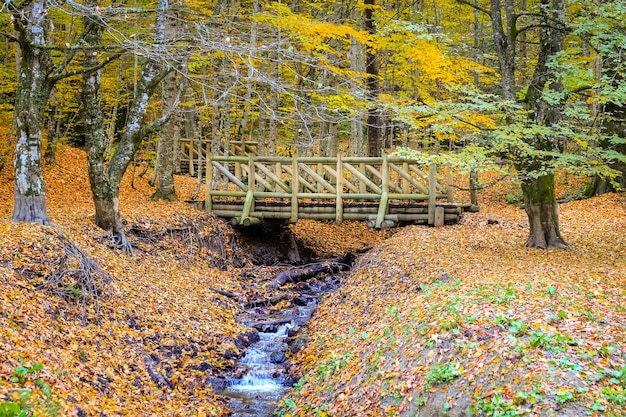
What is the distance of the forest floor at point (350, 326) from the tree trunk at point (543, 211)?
38 centimetres

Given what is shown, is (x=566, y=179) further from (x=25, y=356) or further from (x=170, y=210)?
(x=25, y=356)

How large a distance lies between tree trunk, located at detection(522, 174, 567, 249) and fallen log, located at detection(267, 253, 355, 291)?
4936 mm

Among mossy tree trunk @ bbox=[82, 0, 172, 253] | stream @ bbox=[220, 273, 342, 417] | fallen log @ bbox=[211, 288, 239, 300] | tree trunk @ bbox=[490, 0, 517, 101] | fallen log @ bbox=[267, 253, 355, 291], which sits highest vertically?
tree trunk @ bbox=[490, 0, 517, 101]

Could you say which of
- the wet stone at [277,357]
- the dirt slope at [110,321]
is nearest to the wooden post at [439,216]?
the dirt slope at [110,321]

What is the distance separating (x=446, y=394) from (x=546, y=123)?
23.1 ft

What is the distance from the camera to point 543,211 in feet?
34.9

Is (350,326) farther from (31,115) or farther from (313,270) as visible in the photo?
(31,115)

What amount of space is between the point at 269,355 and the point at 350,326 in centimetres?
144

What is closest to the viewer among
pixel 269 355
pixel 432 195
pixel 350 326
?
pixel 350 326

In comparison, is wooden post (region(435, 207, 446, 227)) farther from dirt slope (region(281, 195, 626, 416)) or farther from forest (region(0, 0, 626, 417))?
dirt slope (region(281, 195, 626, 416))

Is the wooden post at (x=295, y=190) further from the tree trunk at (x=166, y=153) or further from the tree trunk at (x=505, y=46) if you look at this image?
the tree trunk at (x=505, y=46)

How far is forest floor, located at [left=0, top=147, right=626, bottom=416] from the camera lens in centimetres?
499

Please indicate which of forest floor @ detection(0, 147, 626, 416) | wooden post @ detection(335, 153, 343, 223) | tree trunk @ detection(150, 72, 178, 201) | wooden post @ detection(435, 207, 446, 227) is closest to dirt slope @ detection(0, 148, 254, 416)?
forest floor @ detection(0, 147, 626, 416)

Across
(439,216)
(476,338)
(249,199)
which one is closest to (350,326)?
(476,338)
